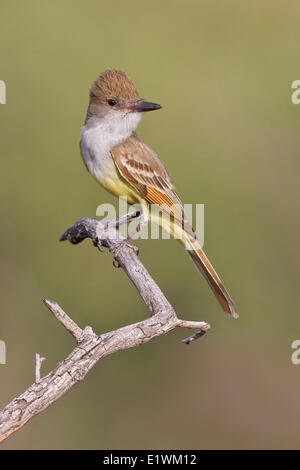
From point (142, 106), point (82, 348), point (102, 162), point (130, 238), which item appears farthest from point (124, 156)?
point (82, 348)

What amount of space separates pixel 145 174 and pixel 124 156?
173 mm

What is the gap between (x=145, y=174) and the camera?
4.71m

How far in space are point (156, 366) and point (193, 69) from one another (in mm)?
2553

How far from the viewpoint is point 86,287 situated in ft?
19.7

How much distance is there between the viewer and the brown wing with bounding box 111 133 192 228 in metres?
4.62

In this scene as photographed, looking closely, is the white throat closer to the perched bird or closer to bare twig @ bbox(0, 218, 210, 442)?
the perched bird

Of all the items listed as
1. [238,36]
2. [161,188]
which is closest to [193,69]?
[238,36]

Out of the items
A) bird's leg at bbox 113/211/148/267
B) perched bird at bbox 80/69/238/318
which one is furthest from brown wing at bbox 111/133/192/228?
bird's leg at bbox 113/211/148/267

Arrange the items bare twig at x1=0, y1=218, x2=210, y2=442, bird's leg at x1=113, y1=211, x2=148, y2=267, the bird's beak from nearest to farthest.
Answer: bare twig at x1=0, y1=218, x2=210, y2=442 → bird's leg at x1=113, y1=211, x2=148, y2=267 → the bird's beak

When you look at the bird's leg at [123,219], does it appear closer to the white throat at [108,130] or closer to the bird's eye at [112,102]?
the white throat at [108,130]

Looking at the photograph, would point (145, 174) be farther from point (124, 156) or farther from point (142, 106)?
point (142, 106)

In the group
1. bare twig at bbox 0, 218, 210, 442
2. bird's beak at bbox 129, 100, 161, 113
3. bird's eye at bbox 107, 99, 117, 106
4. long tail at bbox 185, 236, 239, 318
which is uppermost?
bird's eye at bbox 107, 99, 117, 106

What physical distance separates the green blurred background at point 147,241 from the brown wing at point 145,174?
117cm

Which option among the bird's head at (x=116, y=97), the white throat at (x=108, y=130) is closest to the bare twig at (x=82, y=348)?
the white throat at (x=108, y=130)
